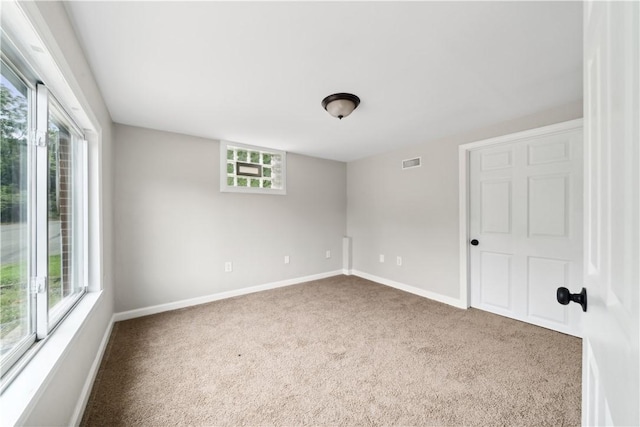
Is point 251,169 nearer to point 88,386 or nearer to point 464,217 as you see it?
point 88,386

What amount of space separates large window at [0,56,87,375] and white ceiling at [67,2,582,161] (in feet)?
1.71

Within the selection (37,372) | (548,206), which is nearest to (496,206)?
(548,206)

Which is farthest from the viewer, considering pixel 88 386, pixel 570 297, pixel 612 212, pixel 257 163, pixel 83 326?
pixel 257 163

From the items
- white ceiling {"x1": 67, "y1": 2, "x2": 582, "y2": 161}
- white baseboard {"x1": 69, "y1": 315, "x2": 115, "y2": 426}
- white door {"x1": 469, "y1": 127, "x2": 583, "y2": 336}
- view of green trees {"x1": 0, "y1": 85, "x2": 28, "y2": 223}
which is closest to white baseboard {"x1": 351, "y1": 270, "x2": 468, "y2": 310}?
white door {"x1": 469, "y1": 127, "x2": 583, "y2": 336}

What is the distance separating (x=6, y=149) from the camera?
1041 mm

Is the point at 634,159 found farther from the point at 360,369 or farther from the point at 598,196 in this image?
the point at 360,369

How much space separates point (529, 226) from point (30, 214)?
383cm

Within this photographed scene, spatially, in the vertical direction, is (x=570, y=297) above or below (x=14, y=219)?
below

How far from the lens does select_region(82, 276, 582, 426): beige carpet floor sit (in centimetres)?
155

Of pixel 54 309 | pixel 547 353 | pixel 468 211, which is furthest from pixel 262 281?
pixel 547 353

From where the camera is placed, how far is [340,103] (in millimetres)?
2176

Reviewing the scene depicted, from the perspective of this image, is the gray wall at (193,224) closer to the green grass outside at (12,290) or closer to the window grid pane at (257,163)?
the window grid pane at (257,163)

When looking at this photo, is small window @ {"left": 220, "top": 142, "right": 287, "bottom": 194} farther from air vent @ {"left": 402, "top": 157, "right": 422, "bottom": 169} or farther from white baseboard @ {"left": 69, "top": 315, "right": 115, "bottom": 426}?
white baseboard @ {"left": 69, "top": 315, "right": 115, "bottom": 426}

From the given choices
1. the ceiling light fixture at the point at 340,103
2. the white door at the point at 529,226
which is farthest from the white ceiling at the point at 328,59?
the white door at the point at 529,226
